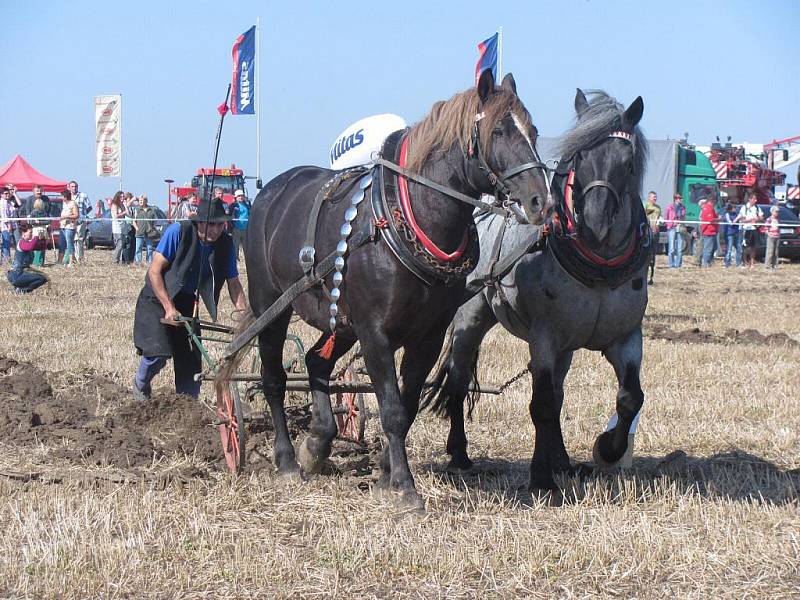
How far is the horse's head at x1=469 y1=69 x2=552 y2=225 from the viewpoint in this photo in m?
4.71

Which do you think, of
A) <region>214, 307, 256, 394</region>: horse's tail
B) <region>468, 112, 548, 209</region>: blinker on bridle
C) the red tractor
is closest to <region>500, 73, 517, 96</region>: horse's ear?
<region>468, 112, 548, 209</region>: blinker on bridle

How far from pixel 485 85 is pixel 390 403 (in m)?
1.54

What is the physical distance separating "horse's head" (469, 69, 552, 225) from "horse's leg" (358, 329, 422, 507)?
2.93 ft

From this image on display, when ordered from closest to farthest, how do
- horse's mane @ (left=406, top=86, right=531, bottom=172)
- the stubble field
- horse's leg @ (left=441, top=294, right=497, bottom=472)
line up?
the stubble field, horse's mane @ (left=406, top=86, right=531, bottom=172), horse's leg @ (left=441, top=294, right=497, bottom=472)

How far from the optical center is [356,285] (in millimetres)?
5309

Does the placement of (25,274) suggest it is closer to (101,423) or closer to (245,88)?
(101,423)

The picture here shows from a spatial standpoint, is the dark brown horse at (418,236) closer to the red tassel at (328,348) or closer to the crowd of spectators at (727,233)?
the red tassel at (328,348)

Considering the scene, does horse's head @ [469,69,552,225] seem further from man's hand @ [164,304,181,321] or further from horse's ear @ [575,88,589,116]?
man's hand @ [164,304,181,321]

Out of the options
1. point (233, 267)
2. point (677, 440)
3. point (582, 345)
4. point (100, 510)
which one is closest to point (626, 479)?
point (582, 345)

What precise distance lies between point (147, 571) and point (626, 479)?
8.90 ft

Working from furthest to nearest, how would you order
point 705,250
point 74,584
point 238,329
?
point 705,250, point 238,329, point 74,584

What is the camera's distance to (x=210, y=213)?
24.5ft

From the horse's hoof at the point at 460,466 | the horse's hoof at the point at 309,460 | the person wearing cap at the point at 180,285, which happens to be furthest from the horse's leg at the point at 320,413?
the person wearing cap at the point at 180,285

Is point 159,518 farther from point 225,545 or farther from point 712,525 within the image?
point 712,525
